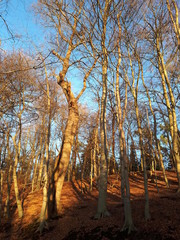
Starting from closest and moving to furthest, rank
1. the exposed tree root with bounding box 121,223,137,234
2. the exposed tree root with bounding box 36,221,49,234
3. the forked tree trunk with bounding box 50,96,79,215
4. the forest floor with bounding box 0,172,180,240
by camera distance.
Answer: the forest floor with bounding box 0,172,180,240 < the exposed tree root with bounding box 121,223,137,234 < the exposed tree root with bounding box 36,221,49,234 < the forked tree trunk with bounding box 50,96,79,215

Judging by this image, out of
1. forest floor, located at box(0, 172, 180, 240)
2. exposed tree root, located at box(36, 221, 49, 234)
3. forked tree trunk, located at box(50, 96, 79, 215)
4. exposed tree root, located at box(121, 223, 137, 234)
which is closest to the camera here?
forest floor, located at box(0, 172, 180, 240)

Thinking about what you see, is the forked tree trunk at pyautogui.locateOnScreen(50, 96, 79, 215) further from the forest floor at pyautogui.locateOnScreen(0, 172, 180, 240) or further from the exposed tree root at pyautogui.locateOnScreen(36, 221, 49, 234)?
the exposed tree root at pyautogui.locateOnScreen(36, 221, 49, 234)

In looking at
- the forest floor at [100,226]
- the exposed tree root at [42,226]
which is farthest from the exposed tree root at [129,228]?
the exposed tree root at [42,226]

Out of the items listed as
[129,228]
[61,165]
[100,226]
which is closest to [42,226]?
[100,226]

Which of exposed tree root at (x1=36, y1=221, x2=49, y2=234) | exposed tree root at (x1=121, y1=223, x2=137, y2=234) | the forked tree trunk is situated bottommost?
exposed tree root at (x1=36, y1=221, x2=49, y2=234)

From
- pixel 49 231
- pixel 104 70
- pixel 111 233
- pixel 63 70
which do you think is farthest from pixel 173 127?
pixel 49 231

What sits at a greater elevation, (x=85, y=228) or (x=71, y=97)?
(x=71, y=97)

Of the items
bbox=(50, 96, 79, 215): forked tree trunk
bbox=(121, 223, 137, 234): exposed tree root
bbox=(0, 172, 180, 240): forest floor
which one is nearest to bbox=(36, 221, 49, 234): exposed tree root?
bbox=(0, 172, 180, 240): forest floor

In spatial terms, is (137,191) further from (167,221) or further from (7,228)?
(7,228)

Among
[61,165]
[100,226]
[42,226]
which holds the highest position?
[61,165]

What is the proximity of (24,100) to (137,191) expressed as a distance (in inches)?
375

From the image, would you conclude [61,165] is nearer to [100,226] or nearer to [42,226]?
[42,226]

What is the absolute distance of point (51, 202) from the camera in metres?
7.20

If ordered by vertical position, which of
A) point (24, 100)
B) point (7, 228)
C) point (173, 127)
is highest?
point (24, 100)
